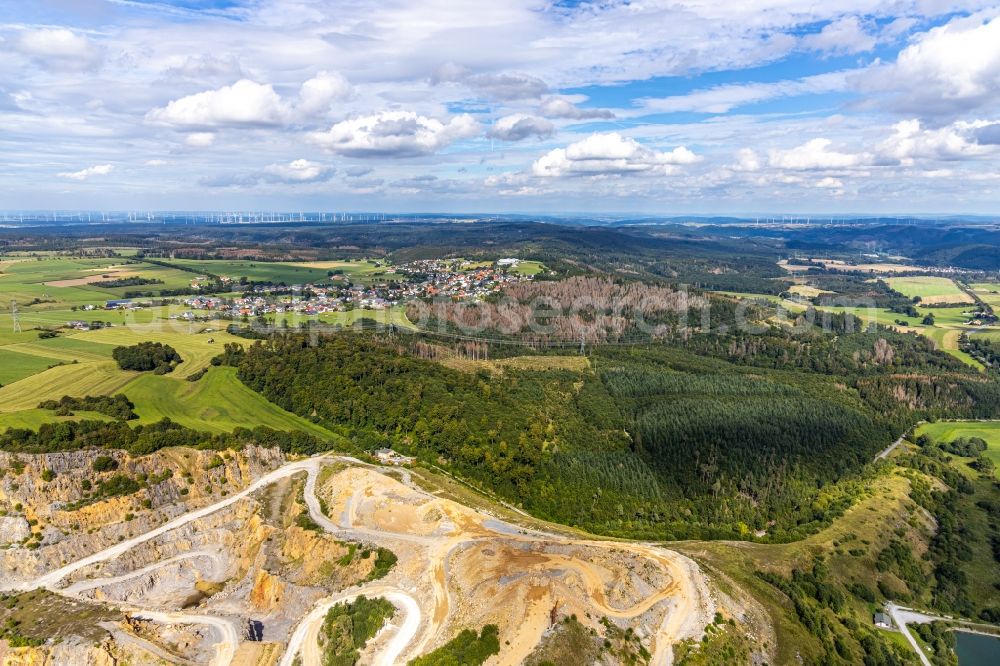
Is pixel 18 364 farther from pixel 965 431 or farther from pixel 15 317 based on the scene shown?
pixel 965 431

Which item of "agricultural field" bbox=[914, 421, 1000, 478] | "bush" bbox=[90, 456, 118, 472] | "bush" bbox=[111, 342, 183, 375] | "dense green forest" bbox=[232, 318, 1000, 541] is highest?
"bush" bbox=[111, 342, 183, 375]

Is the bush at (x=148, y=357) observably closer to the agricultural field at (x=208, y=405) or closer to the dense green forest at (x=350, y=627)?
the agricultural field at (x=208, y=405)

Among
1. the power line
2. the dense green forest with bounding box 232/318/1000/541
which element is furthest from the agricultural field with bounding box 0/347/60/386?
the dense green forest with bounding box 232/318/1000/541

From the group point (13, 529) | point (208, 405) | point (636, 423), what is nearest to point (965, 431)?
point (636, 423)

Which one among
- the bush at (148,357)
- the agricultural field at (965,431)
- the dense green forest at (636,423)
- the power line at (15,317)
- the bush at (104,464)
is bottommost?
the agricultural field at (965,431)

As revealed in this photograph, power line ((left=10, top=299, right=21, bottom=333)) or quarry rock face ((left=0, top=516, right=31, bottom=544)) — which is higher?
power line ((left=10, top=299, right=21, bottom=333))

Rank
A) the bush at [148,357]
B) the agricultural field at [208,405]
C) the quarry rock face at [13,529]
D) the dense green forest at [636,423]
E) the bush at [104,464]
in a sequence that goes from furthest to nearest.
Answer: the bush at [148,357], the agricultural field at [208,405], the dense green forest at [636,423], the bush at [104,464], the quarry rock face at [13,529]

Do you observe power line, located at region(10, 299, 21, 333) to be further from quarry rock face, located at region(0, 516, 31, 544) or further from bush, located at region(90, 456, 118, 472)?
quarry rock face, located at region(0, 516, 31, 544)

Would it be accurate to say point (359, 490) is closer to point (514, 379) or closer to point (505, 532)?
point (505, 532)

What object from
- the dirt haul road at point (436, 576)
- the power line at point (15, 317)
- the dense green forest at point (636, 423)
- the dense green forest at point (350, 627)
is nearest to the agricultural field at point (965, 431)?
the dense green forest at point (636, 423)
